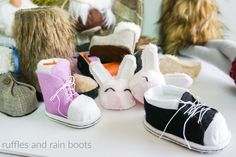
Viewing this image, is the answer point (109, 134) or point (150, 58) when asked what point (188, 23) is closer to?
point (150, 58)

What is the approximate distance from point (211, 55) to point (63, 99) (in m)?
0.50

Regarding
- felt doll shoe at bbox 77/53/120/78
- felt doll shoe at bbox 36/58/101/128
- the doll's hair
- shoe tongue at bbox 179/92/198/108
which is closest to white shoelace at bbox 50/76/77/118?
felt doll shoe at bbox 36/58/101/128

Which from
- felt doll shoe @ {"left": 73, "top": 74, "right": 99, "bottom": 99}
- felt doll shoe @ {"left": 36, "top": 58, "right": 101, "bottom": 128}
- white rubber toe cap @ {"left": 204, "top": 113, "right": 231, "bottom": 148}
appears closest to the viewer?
white rubber toe cap @ {"left": 204, "top": 113, "right": 231, "bottom": 148}

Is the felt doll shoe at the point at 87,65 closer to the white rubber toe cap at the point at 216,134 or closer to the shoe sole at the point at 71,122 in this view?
the shoe sole at the point at 71,122

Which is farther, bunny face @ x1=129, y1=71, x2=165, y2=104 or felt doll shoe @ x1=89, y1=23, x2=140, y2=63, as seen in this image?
felt doll shoe @ x1=89, y1=23, x2=140, y2=63

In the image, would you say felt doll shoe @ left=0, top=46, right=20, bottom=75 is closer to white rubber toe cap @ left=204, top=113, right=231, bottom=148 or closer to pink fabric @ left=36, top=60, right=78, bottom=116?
pink fabric @ left=36, top=60, right=78, bottom=116

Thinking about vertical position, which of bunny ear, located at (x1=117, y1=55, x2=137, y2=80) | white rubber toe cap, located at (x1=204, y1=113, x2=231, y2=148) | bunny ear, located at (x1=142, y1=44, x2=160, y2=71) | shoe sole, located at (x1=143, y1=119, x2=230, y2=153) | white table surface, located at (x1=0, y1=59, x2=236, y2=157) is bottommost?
white table surface, located at (x1=0, y1=59, x2=236, y2=157)

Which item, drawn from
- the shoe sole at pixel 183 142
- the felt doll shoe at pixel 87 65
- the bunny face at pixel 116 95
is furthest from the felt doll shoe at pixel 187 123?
the felt doll shoe at pixel 87 65

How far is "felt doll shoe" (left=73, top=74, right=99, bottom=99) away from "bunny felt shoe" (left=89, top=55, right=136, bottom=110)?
2cm

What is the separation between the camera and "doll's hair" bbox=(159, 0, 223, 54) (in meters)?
0.98

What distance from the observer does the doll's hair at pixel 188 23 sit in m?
0.98

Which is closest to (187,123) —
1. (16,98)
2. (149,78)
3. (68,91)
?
(149,78)

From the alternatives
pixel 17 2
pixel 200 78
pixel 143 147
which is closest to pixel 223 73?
pixel 200 78

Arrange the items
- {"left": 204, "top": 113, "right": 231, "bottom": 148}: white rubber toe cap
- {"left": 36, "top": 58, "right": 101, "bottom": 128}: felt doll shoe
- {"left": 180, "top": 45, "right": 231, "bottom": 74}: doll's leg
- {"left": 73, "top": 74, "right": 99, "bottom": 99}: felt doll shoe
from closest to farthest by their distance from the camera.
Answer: {"left": 204, "top": 113, "right": 231, "bottom": 148}: white rubber toe cap, {"left": 36, "top": 58, "right": 101, "bottom": 128}: felt doll shoe, {"left": 73, "top": 74, "right": 99, "bottom": 99}: felt doll shoe, {"left": 180, "top": 45, "right": 231, "bottom": 74}: doll's leg
